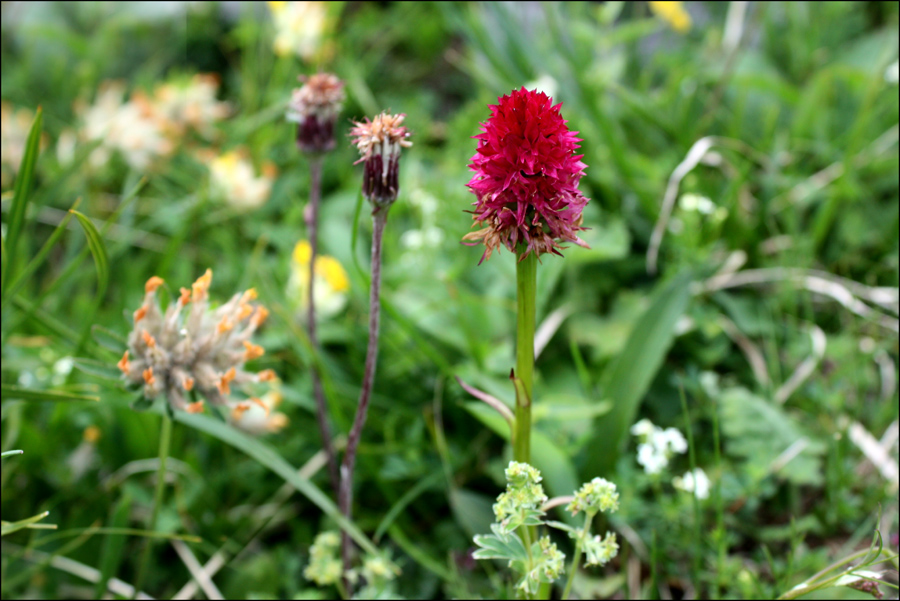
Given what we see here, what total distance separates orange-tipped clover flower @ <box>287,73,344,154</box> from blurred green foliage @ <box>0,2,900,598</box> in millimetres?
376

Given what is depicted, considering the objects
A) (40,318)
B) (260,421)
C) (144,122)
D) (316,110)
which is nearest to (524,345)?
(316,110)

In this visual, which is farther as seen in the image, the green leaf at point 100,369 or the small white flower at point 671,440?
the small white flower at point 671,440

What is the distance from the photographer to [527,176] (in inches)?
33.6

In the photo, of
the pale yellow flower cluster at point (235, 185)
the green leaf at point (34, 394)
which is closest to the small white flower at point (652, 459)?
the green leaf at point (34, 394)

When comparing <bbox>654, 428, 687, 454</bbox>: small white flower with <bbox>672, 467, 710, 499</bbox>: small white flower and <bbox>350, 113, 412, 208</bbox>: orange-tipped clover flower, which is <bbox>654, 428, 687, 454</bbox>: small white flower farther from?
<bbox>350, 113, 412, 208</bbox>: orange-tipped clover flower

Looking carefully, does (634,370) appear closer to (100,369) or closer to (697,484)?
(697,484)

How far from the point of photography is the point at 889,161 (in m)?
2.01

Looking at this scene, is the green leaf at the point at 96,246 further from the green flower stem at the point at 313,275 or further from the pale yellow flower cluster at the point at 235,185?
the pale yellow flower cluster at the point at 235,185

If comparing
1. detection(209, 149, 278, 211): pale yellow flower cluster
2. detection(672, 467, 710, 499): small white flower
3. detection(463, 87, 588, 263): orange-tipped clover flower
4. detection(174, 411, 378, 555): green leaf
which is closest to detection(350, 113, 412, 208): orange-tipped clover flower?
detection(463, 87, 588, 263): orange-tipped clover flower

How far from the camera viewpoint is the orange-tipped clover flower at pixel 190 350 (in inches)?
43.6

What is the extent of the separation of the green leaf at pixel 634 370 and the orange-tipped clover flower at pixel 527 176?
715 millimetres

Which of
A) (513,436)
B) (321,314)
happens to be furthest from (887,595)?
(321,314)

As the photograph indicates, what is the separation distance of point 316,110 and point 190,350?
1.65 ft

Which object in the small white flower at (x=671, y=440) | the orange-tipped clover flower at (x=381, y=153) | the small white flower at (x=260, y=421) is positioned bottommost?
the small white flower at (x=671, y=440)
